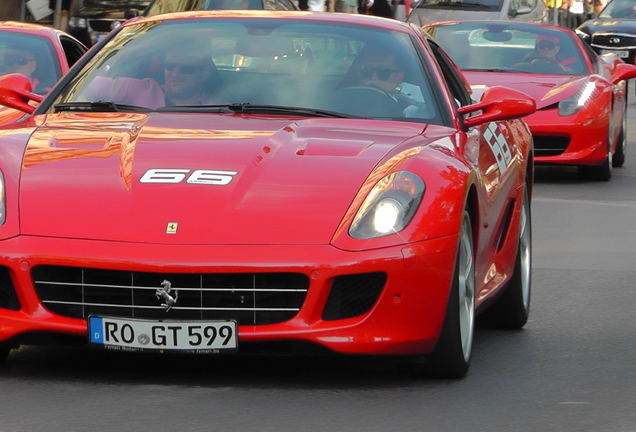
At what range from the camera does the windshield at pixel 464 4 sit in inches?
939

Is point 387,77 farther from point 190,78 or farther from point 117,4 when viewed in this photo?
point 117,4

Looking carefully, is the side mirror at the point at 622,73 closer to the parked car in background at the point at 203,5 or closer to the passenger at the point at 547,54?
the passenger at the point at 547,54

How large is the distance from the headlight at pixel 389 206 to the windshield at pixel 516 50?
9.07 m

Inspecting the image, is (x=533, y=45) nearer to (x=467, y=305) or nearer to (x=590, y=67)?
(x=590, y=67)

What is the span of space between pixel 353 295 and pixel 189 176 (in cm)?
71

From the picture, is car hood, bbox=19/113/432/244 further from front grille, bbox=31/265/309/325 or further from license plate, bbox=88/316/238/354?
license plate, bbox=88/316/238/354

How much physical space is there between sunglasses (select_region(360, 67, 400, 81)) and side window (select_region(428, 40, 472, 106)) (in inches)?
16.1


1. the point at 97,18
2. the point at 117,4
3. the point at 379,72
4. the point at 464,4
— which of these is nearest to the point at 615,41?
the point at 464,4

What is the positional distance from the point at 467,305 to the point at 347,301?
722mm

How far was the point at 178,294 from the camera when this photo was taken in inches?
191

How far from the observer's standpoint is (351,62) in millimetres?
6387

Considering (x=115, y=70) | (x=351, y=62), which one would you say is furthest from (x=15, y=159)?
(x=351, y=62)

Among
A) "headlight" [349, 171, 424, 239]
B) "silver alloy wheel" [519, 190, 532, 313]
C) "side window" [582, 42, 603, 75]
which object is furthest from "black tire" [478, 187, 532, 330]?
"side window" [582, 42, 603, 75]

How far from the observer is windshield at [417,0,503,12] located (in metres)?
23.8
